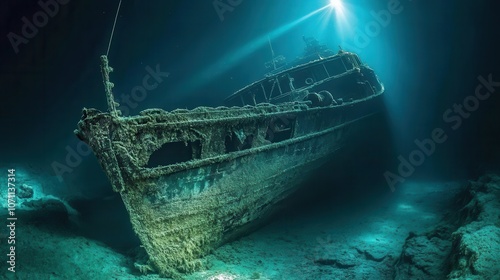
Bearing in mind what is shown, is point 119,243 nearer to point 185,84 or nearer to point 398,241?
point 398,241

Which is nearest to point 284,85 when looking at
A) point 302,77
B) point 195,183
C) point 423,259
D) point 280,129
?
point 302,77

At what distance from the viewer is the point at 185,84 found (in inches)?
501

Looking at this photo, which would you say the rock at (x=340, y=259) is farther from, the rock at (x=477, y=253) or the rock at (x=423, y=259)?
the rock at (x=477, y=253)

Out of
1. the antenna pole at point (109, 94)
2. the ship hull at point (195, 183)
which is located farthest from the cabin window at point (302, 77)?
the antenna pole at point (109, 94)

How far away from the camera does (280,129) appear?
5.68 meters

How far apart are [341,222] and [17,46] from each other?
10212 mm

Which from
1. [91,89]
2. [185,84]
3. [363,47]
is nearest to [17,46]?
[91,89]

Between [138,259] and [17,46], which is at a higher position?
[17,46]

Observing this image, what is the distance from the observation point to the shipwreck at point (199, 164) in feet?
11.8
